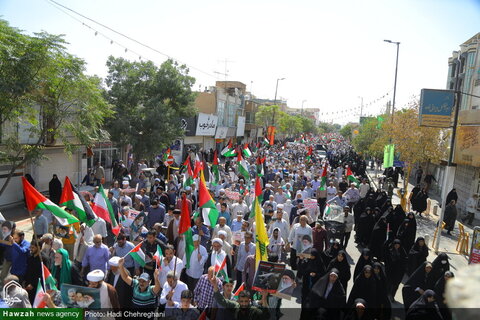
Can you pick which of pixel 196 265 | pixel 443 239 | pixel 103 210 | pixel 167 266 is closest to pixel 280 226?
pixel 196 265

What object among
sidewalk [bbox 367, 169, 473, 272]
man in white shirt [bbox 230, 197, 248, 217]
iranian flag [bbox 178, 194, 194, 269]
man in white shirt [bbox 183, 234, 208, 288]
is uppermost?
iranian flag [bbox 178, 194, 194, 269]

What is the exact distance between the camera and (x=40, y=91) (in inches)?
466

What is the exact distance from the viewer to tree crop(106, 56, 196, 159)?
19.6m

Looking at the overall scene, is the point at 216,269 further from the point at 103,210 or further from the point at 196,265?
the point at 103,210

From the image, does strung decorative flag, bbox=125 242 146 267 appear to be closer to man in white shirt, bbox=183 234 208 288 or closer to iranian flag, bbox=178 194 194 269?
iranian flag, bbox=178 194 194 269

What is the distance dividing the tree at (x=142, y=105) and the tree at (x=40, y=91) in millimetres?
6115

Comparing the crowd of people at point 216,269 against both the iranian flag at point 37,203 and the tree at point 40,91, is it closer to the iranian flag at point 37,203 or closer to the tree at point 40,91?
the iranian flag at point 37,203

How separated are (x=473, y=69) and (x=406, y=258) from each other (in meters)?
30.3

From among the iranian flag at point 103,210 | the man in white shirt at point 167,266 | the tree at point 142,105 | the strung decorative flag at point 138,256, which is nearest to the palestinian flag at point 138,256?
the strung decorative flag at point 138,256

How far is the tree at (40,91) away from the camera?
991 centimetres

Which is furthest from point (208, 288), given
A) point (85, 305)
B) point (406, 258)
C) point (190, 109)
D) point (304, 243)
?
point (190, 109)

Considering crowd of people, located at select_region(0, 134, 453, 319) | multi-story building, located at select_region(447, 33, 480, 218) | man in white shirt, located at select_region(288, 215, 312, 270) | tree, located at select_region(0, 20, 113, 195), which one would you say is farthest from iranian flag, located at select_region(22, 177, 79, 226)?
multi-story building, located at select_region(447, 33, 480, 218)

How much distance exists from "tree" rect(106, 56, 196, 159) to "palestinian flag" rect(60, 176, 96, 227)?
39.1ft

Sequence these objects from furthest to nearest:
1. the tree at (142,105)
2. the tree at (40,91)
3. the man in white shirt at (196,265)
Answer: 1. the tree at (142,105)
2. the tree at (40,91)
3. the man in white shirt at (196,265)
